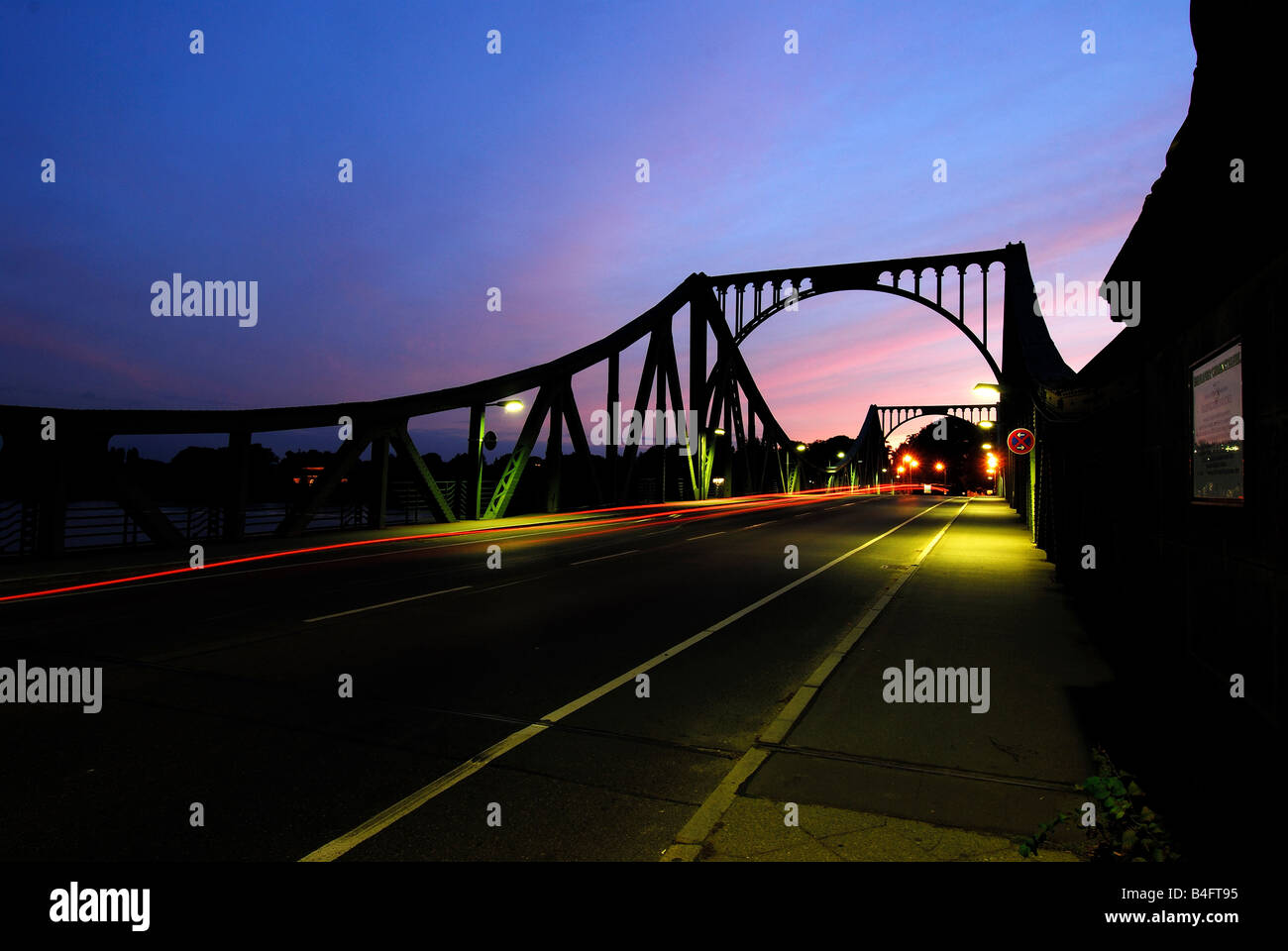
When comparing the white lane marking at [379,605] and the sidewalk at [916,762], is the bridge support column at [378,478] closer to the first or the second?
the white lane marking at [379,605]

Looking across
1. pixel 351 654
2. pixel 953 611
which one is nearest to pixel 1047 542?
pixel 953 611

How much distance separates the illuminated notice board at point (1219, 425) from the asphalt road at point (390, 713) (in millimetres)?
3141

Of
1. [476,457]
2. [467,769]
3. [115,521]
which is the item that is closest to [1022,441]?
[476,457]

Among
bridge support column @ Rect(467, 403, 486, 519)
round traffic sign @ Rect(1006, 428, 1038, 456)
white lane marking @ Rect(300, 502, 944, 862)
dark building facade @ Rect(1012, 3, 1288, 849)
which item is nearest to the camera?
white lane marking @ Rect(300, 502, 944, 862)

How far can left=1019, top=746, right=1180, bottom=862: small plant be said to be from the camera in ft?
9.62

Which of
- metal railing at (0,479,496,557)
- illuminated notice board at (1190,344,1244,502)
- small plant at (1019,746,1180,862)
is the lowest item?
small plant at (1019,746,1180,862)

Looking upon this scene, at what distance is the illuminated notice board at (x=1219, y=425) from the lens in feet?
13.4

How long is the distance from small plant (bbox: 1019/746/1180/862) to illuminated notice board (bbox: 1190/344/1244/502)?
6.20 feet

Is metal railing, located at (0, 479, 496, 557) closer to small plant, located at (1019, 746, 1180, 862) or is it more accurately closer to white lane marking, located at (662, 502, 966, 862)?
white lane marking, located at (662, 502, 966, 862)

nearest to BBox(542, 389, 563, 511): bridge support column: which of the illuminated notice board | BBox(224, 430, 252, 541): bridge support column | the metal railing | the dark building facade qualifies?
the metal railing

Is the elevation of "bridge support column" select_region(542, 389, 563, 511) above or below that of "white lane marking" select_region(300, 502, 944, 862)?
above

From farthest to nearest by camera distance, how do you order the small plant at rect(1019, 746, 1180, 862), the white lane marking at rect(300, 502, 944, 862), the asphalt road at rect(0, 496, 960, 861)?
the asphalt road at rect(0, 496, 960, 861)
the white lane marking at rect(300, 502, 944, 862)
the small plant at rect(1019, 746, 1180, 862)

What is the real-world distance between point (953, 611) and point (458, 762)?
710 centimetres

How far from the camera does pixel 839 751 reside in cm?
427
